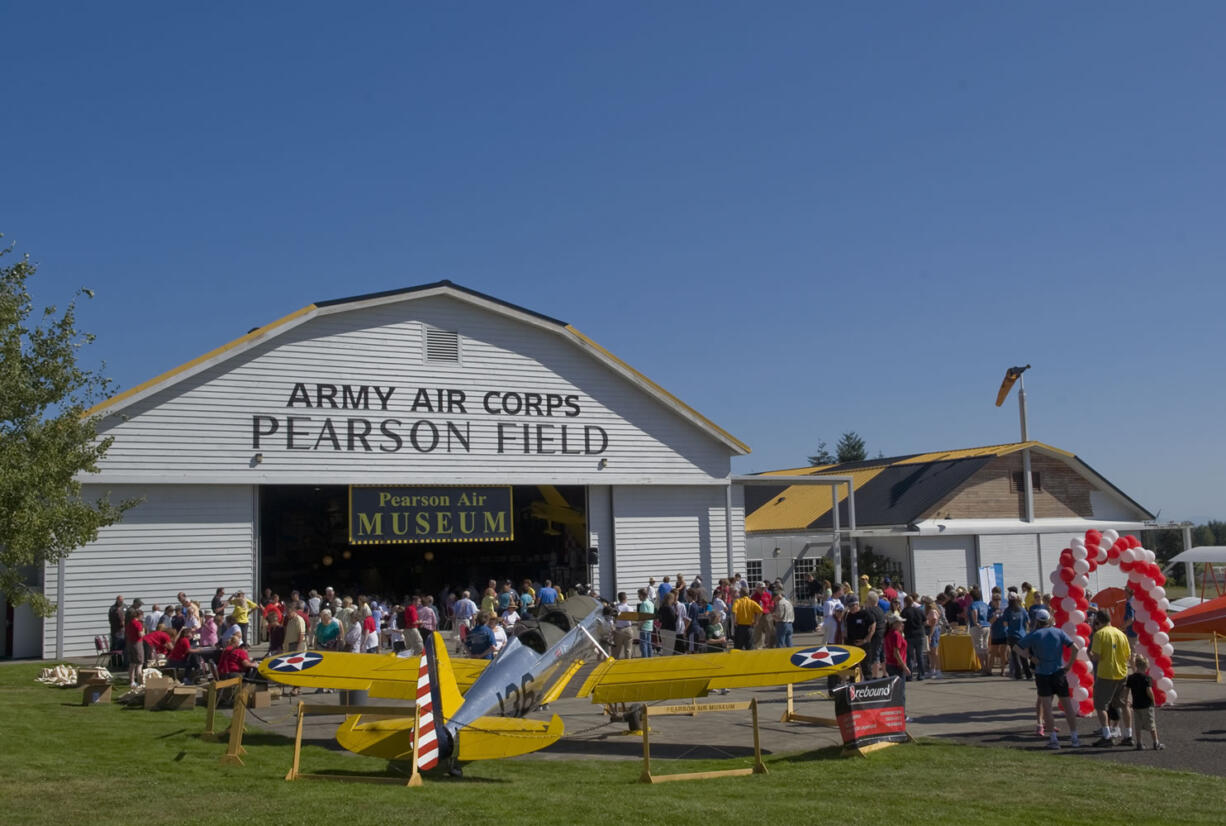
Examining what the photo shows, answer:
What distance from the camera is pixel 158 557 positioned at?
21.8m

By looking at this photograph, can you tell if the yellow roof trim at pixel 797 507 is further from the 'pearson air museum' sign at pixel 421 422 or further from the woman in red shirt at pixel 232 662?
the woman in red shirt at pixel 232 662

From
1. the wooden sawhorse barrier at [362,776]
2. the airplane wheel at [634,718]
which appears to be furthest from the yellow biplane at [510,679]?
the airplane wheel at [634,718]

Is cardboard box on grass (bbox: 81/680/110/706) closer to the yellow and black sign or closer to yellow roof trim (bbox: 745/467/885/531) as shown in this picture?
the yellow and black sign

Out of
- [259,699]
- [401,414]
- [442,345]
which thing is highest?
[442,345]

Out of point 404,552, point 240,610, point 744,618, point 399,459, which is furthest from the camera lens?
point 404,552

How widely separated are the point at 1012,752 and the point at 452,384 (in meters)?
17.1

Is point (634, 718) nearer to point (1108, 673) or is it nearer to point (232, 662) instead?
point (1108, 673)

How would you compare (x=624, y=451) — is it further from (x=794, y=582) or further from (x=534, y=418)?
(x=794, y=582)

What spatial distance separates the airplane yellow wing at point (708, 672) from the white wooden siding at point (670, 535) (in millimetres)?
14659

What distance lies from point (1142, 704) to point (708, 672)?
4890 mm

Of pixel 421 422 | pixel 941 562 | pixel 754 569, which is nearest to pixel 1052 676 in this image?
pixel 421 422

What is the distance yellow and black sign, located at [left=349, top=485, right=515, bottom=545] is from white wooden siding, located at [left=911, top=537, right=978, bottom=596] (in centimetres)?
1288

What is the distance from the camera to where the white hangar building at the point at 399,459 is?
21781 millimetres

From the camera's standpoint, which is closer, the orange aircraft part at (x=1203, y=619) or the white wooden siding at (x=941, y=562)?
the orange aircraft part at (x=1203, y=619)
